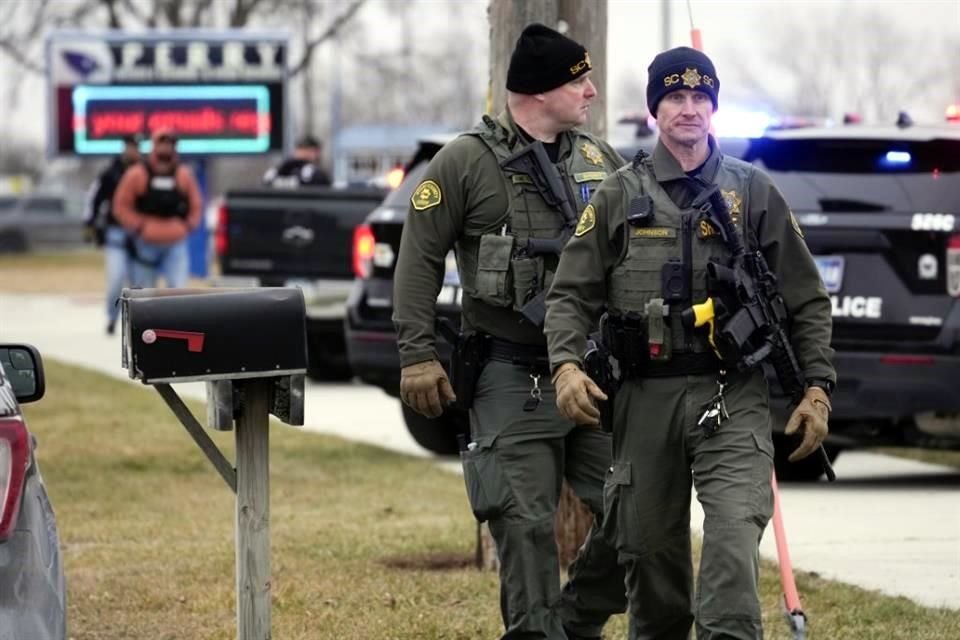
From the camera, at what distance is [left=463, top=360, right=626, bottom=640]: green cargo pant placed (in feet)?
18.6

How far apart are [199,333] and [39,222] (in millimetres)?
59720

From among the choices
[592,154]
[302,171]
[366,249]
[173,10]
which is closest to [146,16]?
Answer: [173,10]

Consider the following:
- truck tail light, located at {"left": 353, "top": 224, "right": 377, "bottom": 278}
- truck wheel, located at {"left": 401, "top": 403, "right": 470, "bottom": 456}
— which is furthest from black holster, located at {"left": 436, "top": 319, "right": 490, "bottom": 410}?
truck tail light, located at {"left": 353, "top": 224, "right": 377, "bottom": 278}

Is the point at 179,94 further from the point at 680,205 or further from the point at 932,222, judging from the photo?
the point at 680,205

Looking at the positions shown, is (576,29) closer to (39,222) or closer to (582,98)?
(582,98)

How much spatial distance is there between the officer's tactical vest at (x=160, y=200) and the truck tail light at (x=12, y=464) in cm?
1515

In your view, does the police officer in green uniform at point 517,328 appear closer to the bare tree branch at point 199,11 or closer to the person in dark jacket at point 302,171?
the person in dark jacket at point 302,171

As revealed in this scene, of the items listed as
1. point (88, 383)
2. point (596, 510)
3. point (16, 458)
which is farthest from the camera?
point (88, 383)

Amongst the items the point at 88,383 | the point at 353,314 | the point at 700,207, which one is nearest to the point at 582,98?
the point at 700,207

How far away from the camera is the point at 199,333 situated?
17.0 ft

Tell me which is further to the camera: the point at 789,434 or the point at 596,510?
the point at 596,510

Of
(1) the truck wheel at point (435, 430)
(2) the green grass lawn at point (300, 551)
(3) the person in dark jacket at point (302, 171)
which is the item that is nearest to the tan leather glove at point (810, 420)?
(2) the green grass lawn at point (300, 551)

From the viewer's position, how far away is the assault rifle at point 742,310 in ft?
17.1

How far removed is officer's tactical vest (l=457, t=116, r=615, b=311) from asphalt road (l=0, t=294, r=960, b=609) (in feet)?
6.85
